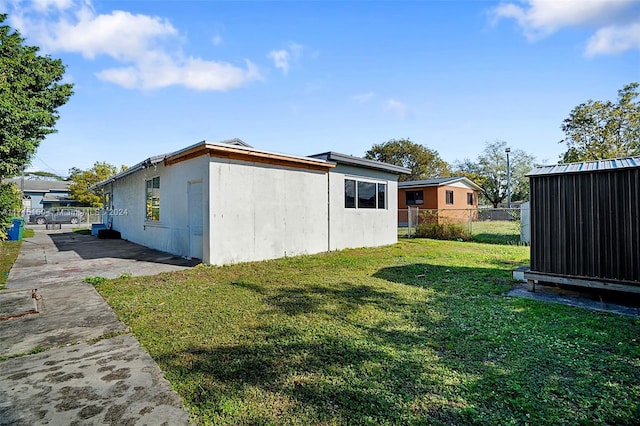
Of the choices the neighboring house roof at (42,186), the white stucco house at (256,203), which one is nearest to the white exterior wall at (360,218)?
the white stucco house at (256,203)

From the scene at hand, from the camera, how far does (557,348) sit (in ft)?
9.71

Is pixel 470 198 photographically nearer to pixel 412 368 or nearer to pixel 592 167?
pixel 592 167

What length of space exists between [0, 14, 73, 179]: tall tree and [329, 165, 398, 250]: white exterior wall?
8.67m

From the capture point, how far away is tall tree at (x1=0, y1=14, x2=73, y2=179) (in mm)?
8102

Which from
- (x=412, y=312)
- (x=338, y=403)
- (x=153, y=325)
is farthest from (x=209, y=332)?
(x=412, y=312)

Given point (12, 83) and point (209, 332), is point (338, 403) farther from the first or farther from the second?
point (12, 83)

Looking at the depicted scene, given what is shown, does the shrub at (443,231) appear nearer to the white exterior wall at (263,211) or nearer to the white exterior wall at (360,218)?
the white exterior wall at (360,218)

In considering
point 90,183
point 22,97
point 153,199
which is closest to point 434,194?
point 153,199

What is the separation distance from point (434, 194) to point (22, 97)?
20.9 m

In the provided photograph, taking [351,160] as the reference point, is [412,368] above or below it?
below

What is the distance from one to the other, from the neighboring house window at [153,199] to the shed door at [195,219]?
2.57 m

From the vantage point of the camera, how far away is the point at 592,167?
15.5 ft

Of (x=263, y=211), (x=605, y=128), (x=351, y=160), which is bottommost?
(x=263, y=211)

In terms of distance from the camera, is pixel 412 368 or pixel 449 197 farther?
pixel 449 197
